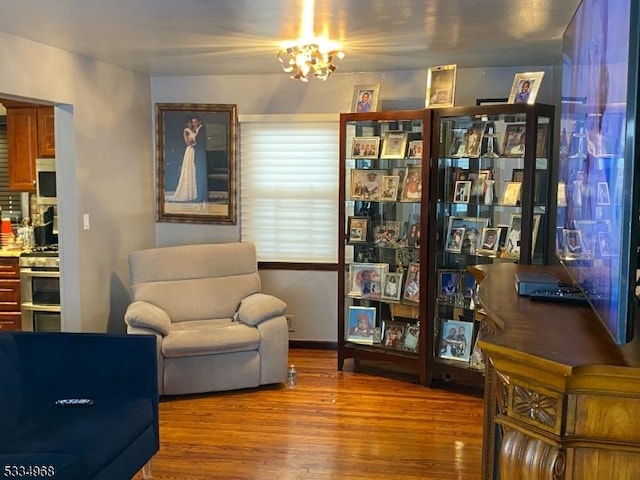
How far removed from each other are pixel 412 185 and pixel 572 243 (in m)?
2.51

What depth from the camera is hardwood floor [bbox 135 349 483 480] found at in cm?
322

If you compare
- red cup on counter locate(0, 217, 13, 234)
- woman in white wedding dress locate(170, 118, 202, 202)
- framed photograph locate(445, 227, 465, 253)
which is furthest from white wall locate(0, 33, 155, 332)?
framed photograph locate(445, 227, 465, 253)

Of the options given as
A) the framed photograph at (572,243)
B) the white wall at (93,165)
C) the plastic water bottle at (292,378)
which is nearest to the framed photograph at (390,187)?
the plastic water bottle at (292,378)

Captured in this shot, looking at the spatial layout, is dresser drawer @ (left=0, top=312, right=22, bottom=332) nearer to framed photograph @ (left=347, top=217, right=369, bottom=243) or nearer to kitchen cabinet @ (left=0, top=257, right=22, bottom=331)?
kitchen cabinet @ (left=0, top=257, right=22, bottom=331)

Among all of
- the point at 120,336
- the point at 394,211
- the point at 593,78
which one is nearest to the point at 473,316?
the point at 394,211

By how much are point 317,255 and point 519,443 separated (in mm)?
3968

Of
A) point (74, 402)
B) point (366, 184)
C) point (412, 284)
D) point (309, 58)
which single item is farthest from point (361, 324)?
point (74, 402)

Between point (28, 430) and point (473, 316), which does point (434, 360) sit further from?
point (28, 430)

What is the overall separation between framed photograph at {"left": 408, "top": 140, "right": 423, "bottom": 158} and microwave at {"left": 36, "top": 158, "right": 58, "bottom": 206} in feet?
9.44

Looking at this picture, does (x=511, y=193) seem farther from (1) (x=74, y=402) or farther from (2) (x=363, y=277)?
(1) (x=74, y=402)

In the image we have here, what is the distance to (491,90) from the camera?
16.0 ft

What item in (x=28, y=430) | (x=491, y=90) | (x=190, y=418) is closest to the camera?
(x=28, y=430)

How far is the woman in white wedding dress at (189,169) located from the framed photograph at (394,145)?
5.53ft

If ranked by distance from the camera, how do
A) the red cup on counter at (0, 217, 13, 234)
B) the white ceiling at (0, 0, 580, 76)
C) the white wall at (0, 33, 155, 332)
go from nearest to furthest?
the white ceiling at (0, 0, 580, 76), the white wall at (0, 33, 155, 332), the red cup on counter at (0, 217, 13, 234)
